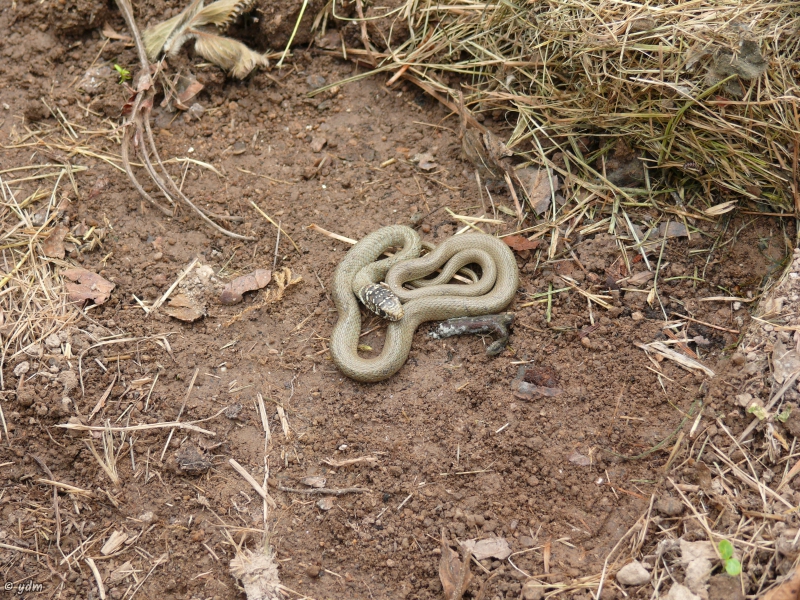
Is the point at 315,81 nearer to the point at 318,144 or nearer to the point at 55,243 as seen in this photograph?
the point at 318,144

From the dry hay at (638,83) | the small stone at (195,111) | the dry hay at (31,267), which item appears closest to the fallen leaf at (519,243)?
the dry hay at (638,83)

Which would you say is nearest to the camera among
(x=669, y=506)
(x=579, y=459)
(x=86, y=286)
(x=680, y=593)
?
(x=680, y=593)

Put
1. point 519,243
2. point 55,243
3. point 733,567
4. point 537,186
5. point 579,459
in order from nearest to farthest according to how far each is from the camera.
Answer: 1. point 733,567
2. point 579,459
3. point 55,243
4. point 519,243
5. point 537,186

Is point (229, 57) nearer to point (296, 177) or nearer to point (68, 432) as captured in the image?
point (296, 177)

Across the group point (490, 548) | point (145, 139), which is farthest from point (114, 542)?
point (145, 139)

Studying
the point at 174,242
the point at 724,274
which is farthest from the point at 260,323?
the point at 724,274

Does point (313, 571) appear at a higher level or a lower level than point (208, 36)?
lower

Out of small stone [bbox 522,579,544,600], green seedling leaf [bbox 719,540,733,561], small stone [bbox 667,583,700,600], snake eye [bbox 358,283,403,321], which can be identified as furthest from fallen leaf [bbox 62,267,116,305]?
green seedling leaf [bbox 719,540,733,561]
